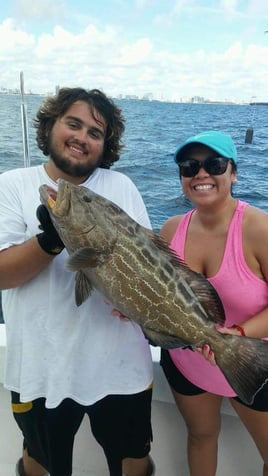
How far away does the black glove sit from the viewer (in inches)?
67.3

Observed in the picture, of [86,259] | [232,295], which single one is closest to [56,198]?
[86,259]

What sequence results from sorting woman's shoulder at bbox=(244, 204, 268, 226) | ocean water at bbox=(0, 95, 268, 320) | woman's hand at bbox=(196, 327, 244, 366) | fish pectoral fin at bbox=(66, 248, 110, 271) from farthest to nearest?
ocean water at bbox=(0, 95, 268, 320) → woman's shoulder at bbox=(244, 204, 268, 226) → woman's hand at bbox=(196, 327, 244, 366) → fish pectoral fin at bbox=(66, 248, 110, 271)

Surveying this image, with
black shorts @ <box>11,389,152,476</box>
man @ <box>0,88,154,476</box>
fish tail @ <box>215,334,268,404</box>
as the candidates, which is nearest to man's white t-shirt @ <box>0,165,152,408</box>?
man @ <box>0,88,154,476</box>

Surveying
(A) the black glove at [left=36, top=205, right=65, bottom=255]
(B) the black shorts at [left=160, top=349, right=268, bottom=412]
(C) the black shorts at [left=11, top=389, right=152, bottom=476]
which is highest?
(A) the black glove at [left=36, top=205, right=65, bottom=255]

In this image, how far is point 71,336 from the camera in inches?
73.9

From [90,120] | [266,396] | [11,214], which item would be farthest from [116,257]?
[266,396]

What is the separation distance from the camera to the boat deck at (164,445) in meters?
2.54

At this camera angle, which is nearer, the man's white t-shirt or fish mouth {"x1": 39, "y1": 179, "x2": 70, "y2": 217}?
fish mouth {"x1": 39, "y1": 179, "x2": 70, "y2": 217}

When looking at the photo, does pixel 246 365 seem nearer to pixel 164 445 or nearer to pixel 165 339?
pixel 165 339

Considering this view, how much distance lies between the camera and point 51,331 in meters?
1.87

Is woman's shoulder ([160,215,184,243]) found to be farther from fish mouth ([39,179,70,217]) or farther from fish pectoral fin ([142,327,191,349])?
fish mouth ([39,179,70,217])

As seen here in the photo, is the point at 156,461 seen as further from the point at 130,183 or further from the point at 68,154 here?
the point at 68,154

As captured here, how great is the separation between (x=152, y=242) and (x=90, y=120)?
0.66 metres

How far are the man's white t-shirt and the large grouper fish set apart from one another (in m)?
0.14
